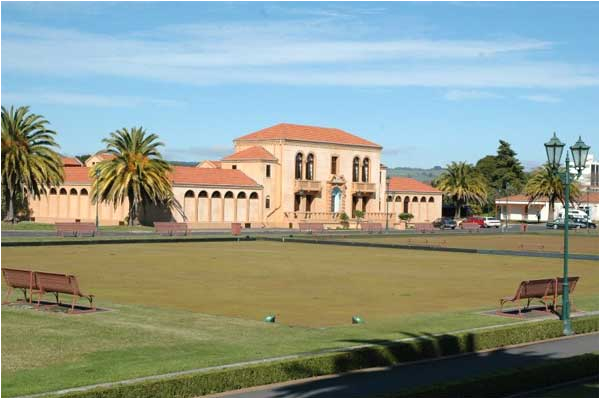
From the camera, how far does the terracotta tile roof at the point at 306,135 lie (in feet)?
328

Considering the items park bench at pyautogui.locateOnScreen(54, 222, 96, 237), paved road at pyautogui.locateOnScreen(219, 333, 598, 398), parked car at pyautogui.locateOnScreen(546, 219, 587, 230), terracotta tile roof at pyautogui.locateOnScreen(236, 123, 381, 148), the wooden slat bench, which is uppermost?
terracotta tile roof at pyautogui.locateOnScreen(236, 123, 381, 148)

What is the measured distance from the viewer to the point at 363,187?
106625 millimetres

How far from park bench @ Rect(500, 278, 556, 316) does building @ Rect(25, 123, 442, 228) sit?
211ft

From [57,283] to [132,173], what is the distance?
59.4 metres

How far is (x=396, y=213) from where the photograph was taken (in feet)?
371

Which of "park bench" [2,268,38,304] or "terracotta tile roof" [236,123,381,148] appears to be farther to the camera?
"terracotta tile roof" [236,123,381,148]

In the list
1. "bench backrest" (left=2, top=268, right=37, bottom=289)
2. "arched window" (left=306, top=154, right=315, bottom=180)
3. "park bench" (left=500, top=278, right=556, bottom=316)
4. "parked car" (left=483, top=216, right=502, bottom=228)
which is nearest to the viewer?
"park bench" (left=500, top=278, right=556, bottom=316)

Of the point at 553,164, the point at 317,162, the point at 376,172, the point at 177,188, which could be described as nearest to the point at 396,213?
the point at 376,172

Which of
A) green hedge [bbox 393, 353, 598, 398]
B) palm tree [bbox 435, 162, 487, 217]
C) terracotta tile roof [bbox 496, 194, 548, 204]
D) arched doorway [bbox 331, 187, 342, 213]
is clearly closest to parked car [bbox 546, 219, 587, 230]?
palm tree [bbox 435, 162, 487, 217]

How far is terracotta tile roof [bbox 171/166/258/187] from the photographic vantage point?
296ft

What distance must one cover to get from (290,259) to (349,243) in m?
15.2

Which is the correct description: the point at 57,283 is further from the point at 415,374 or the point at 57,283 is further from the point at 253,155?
the point at 253,155

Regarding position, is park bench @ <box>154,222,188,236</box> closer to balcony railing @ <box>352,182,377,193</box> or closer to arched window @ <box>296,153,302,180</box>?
arched window @ <box>296,153,302,180</box>

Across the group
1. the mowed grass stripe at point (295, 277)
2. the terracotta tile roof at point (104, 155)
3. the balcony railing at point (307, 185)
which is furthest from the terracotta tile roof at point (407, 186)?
the mowed grass stripe at point (295, 277)
